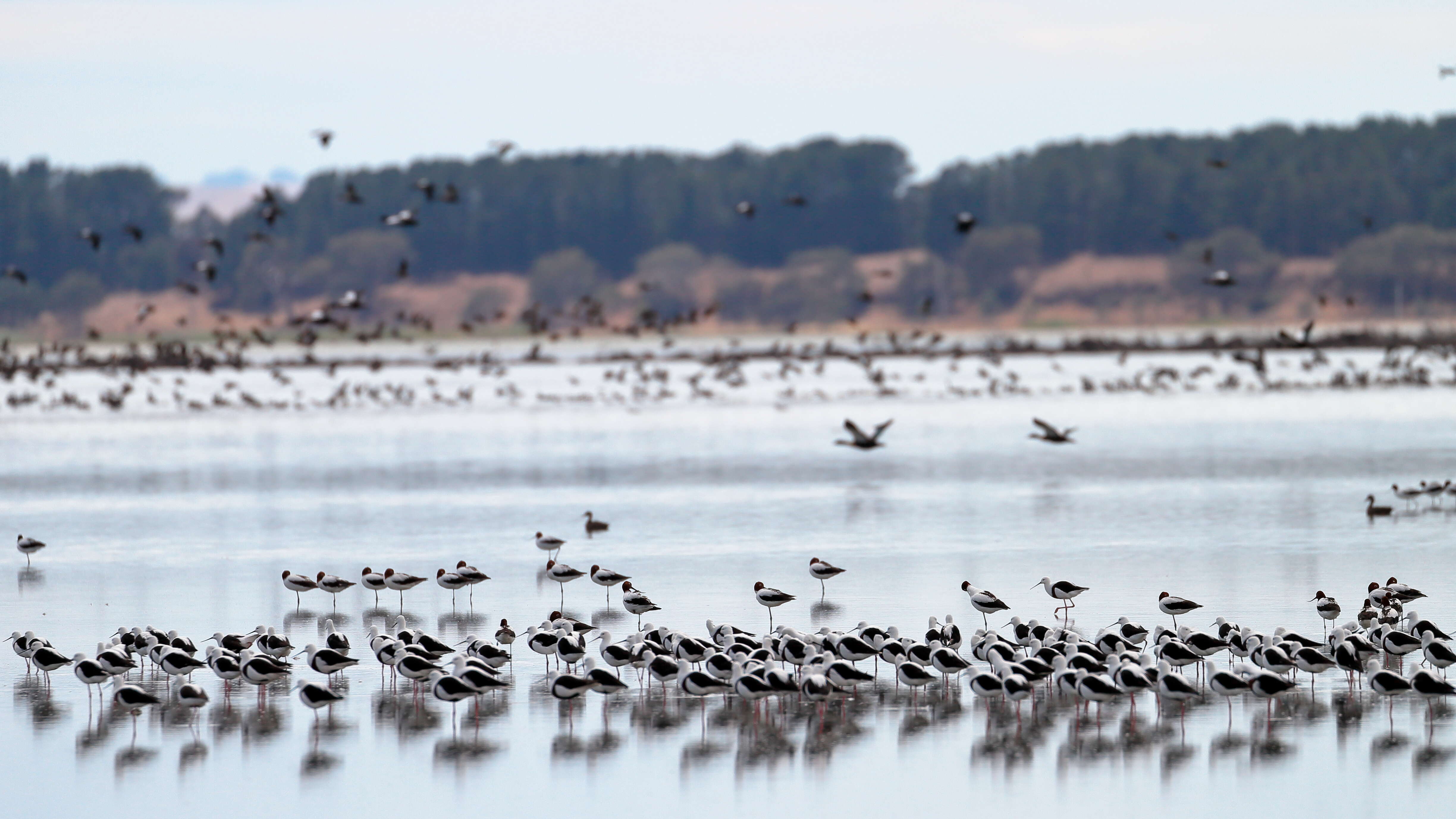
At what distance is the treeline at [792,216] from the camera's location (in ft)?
361

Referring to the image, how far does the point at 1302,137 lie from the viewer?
12406 centimetres

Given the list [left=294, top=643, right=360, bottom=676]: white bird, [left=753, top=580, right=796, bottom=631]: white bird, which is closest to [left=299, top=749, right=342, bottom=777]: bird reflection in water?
[left=294, top=643, right=360, bottom=676]: white bird

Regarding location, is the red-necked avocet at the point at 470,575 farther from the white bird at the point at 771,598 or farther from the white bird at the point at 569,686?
the white bird at the point at 569,686

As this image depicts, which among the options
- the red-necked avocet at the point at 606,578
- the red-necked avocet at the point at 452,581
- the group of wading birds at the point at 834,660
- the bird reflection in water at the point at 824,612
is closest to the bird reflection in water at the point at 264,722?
the group of wading birds at the point at 834,660

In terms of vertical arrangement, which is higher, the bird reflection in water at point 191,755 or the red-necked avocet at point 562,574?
the red-necked avocet at point 562,574

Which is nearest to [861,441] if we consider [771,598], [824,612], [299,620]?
[824,612]

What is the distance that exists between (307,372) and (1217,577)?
4868 centimetres

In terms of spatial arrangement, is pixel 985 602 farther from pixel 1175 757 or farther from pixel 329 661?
pixel 329 661

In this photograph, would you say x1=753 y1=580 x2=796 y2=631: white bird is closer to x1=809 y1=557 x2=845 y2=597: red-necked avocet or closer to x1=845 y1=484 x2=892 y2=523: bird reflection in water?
x1=809 y1=557 x2=845 y2=597: red-necked avocet

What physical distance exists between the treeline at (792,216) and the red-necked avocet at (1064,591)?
307 ft

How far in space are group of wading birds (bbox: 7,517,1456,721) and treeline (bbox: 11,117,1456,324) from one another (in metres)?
95.4

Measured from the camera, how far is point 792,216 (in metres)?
121

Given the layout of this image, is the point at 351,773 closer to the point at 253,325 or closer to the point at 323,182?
the point at 253,325

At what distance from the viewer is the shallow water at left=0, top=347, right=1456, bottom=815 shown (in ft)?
28.7
